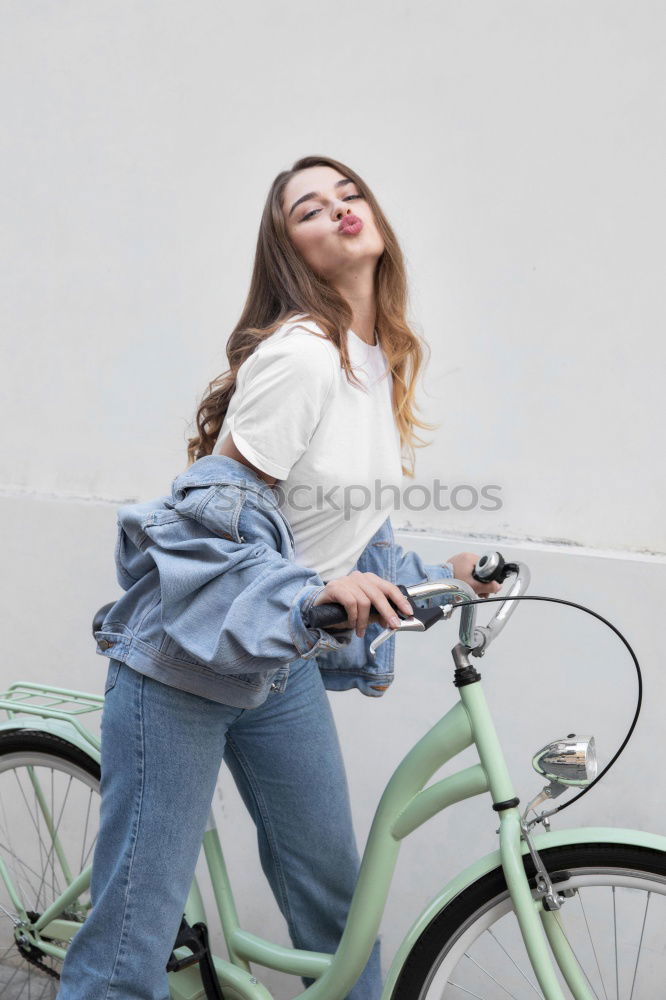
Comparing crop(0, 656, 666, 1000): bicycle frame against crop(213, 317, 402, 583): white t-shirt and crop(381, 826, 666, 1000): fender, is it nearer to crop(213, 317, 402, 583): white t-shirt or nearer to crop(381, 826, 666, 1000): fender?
crop(381, 826, 666, 1000): fender

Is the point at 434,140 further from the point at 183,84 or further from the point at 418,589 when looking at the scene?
the point at 418,589

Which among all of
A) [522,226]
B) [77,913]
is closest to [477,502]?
[522,226]

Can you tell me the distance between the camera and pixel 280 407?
1345 mm

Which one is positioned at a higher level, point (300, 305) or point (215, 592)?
point (300, 305)

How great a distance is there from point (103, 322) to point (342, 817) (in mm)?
1668

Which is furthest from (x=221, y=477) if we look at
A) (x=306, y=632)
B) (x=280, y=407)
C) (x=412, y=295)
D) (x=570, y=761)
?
(x=412, y=295)

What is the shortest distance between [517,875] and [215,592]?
57 centimetres

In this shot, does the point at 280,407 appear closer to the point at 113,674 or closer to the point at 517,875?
the point at 113,674

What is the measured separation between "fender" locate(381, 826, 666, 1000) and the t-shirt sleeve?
63 cm

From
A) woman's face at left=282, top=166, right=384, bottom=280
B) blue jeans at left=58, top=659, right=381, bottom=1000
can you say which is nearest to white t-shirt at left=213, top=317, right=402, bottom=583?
woman's face at left=282, top=166, right=384, bottom=280

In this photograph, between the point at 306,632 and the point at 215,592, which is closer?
the point at 306,632

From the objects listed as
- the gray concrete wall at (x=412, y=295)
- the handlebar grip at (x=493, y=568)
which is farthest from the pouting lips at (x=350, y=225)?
the gray concrete wall at (x=412, y=295)

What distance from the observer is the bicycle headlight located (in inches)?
50.1

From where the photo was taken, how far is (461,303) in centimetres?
221
